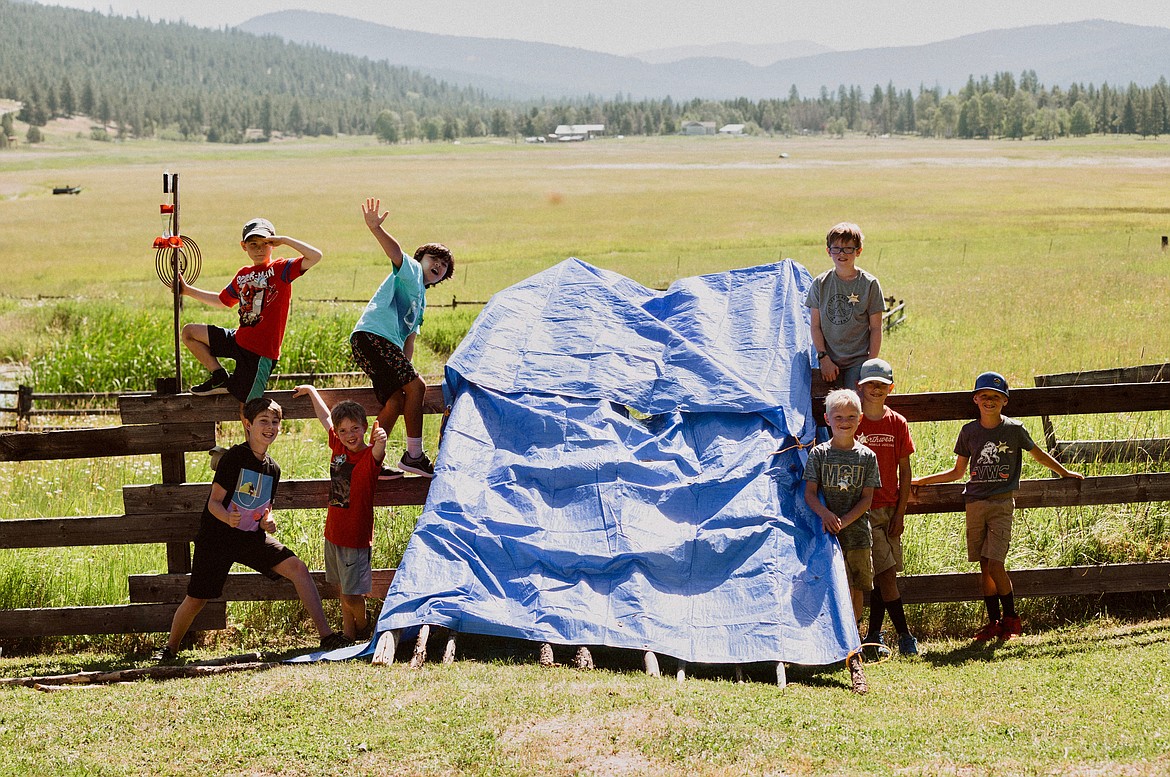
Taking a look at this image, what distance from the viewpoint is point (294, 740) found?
514cm

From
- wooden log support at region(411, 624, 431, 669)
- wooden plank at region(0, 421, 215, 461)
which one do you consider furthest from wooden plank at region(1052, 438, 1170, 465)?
wooden plank at region(0, 421, 215, 461)

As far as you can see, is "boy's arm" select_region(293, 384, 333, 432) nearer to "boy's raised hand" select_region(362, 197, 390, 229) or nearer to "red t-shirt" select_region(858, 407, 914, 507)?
"boy's raised hand" select_region(362, 197, 390, 229)

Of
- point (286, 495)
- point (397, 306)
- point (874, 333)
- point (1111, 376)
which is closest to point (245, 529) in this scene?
point (286, 495)

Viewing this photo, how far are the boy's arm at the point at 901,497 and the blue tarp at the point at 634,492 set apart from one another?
50cm

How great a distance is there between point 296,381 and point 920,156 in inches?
5549

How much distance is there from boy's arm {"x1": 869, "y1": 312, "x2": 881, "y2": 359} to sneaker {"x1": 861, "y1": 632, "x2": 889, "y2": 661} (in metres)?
1.86

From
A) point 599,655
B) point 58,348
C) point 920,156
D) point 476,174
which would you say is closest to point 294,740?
point 599,655

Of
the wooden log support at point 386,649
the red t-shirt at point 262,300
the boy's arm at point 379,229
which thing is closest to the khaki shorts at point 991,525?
the wooden log support at point 386,649

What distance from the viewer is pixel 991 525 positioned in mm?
7180

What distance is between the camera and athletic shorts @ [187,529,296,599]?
686 cm

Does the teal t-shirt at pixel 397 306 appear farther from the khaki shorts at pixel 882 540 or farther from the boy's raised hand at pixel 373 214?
the khaki shorts at pixel 882 540

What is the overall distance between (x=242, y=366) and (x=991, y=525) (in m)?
4.98

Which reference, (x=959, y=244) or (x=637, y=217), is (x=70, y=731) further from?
(x=637, y=217)

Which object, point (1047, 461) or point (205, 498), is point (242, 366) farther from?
point (1047, 461)
